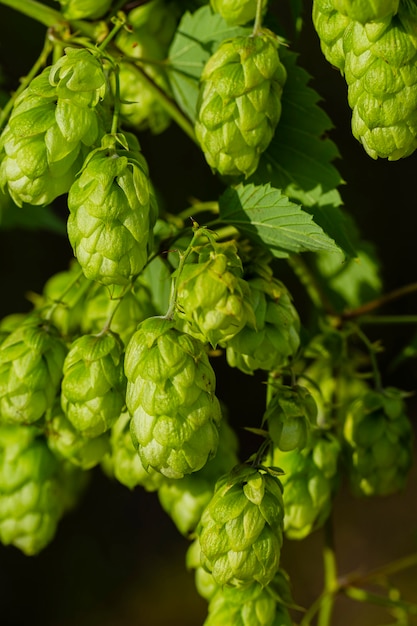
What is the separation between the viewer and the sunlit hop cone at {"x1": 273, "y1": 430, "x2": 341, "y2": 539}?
170 centimetres

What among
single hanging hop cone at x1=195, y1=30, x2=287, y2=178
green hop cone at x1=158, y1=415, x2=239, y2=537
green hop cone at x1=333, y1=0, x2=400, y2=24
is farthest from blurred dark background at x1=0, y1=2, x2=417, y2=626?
green hop cone at x1=333, y1=0, x2=400, y2=24

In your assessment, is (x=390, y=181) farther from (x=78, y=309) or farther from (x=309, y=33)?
(x=78, y=309)

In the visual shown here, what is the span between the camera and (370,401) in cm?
185

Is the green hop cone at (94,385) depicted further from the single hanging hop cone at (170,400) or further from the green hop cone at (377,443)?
the green hop cone at (377,443)

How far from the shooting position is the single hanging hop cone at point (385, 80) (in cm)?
126

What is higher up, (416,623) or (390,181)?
(390,181)

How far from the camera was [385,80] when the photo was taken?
50.4 inches

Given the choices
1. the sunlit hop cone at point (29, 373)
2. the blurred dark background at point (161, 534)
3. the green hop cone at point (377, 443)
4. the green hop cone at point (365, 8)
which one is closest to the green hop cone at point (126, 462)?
the sunlit hop cone at point (29, 373)

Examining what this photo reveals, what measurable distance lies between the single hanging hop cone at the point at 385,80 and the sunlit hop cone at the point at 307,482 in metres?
0.63

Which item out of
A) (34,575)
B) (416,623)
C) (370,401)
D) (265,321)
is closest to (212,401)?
(265,321)

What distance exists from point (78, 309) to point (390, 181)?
2.94 metres

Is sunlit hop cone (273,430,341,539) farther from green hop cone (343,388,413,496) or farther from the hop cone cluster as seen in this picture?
the hop cone cluster

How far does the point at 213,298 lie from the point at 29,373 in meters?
0.48

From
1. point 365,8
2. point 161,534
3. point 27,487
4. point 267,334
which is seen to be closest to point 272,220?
point 267,334
